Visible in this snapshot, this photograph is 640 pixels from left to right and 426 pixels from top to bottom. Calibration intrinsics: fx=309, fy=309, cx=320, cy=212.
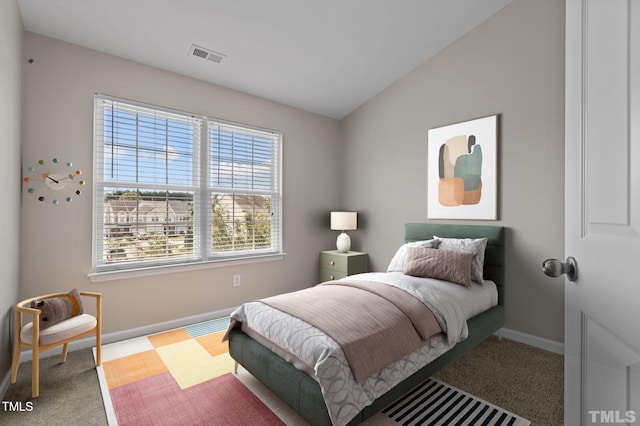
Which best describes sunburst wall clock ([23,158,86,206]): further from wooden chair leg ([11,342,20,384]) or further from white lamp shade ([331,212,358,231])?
white lamp shade ([331,212,358,231])

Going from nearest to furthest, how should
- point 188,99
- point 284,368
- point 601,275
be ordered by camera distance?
point 601,275
point 284,368
point 188,99

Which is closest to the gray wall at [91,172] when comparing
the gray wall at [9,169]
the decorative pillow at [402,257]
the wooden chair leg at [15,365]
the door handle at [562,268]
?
the gray wall at [9,169]

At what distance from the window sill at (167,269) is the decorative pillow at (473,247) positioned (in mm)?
2075

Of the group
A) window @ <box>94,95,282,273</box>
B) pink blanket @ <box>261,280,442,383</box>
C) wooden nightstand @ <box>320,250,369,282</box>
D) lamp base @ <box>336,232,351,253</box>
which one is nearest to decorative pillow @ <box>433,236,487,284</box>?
pink blanket @ <box>261,280,442,383</box>

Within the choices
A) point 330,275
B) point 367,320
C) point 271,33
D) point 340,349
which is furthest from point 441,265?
point 271,33

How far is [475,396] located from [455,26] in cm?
330

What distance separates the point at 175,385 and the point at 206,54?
114 inches

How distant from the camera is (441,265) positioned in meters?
2.76

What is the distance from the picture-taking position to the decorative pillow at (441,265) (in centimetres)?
269

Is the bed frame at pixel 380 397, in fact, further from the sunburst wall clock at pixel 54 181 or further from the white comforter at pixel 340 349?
the sunburst wall clock at pixel 54 181

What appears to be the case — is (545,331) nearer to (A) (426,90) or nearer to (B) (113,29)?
(A) (426,90)

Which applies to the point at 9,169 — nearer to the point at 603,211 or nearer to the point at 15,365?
the point at 15,365

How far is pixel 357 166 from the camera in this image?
4520 mm

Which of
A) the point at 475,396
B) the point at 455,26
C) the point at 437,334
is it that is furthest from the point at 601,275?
the point at 455,26
